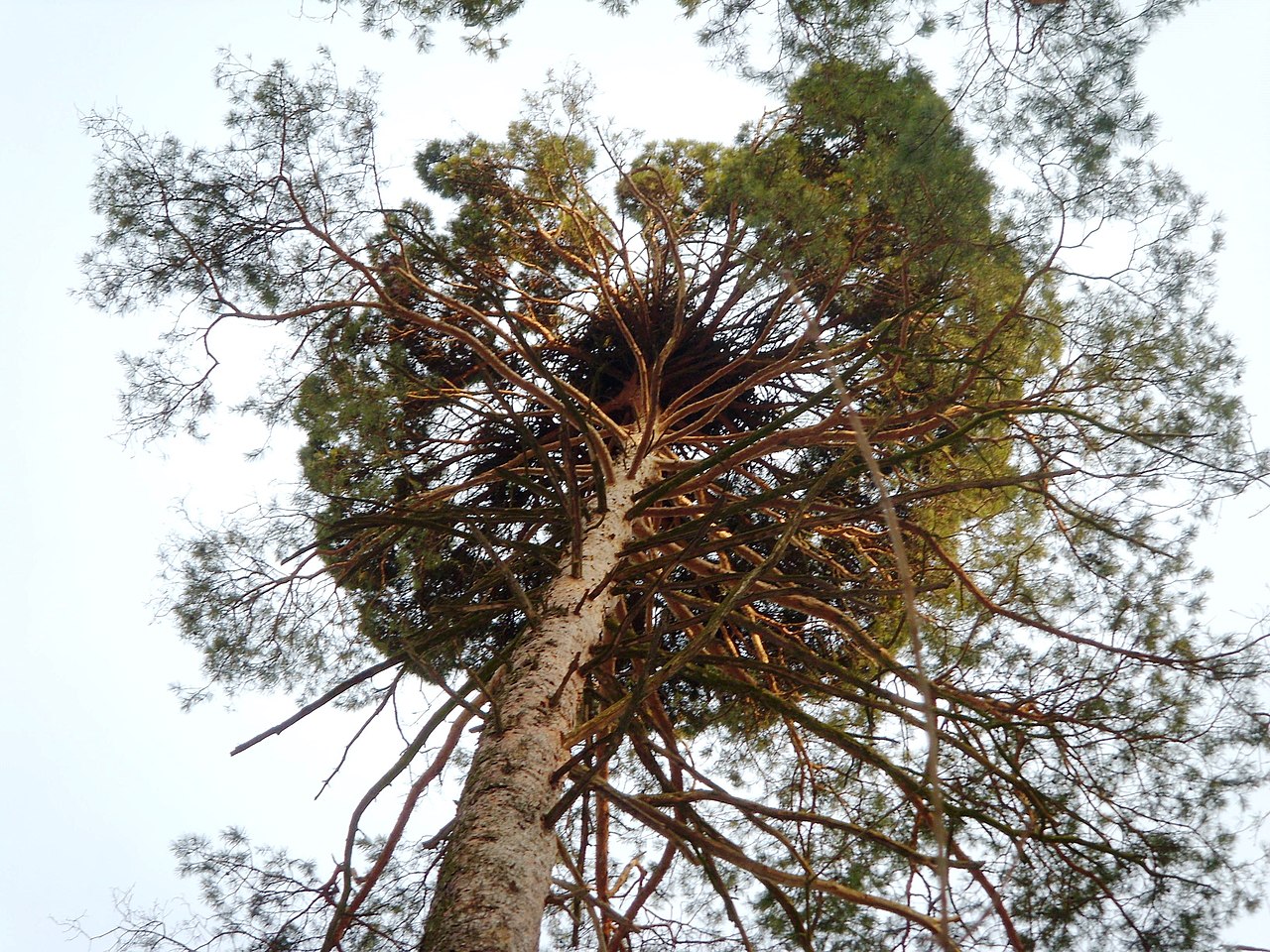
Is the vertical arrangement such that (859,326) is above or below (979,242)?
above

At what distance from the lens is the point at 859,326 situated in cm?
516

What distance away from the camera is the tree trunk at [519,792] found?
1.91 meters

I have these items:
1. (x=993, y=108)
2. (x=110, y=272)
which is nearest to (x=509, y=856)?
(x=993, y=108)

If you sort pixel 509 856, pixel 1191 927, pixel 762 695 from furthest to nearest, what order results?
pixel 1191 927 < pixel 762 695 < pixel 509 856

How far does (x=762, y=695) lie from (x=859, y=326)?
308 cm

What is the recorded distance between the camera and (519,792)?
2.25 m

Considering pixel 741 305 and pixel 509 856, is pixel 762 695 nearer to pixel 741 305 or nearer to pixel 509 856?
pixel 509 856

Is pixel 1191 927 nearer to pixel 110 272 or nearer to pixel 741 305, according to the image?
pixel 741 305

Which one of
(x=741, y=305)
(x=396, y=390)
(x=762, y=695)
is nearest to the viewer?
(x=762, y=695)

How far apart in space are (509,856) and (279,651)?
2.62 m

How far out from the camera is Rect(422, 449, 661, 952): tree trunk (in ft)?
6.26

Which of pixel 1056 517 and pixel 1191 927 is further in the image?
pixel 1056 517

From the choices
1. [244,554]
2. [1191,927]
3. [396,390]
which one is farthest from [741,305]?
[1191,927]

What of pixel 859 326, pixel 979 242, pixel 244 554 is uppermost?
pixel 859 326
